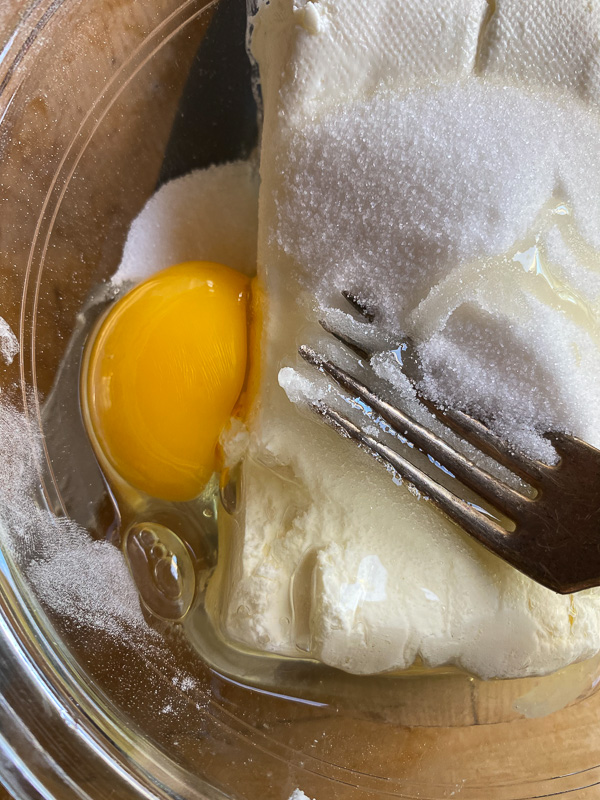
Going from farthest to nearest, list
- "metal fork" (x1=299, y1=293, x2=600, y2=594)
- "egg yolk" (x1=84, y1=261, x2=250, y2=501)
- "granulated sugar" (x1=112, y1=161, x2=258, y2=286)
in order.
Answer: "granulated sugar" (x1=112, y1=161, x2=258, y2=286) → "egg yolk" (x1=84, y1=261, x2=250, y2=501) → "metal fork" (x1=299, y1=293, x2=600, y2=594)

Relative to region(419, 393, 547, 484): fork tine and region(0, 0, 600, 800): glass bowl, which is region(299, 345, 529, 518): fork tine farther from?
region(0, 0, 600, 800): glass bowl

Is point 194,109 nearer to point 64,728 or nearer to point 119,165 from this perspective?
point 119,165

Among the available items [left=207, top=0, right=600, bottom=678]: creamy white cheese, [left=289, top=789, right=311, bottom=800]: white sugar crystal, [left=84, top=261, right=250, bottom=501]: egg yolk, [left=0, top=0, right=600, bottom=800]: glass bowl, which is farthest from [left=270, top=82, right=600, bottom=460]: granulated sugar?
[left=289, top=789, right=311, bottom=800]: white sugar crystal

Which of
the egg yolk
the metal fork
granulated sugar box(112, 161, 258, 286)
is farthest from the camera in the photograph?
granulated sugar box(112, 161, 258, 286)

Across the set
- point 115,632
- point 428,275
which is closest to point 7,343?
point 115,632

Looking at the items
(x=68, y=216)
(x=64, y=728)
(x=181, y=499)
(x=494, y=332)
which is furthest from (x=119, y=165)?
(x=64, y=728)

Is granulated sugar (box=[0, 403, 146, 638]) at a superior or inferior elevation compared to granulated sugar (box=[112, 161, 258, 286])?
inferior

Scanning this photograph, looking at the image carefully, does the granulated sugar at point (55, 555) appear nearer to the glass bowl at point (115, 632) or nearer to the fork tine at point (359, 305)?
the glass bowl at point (115, 632)
